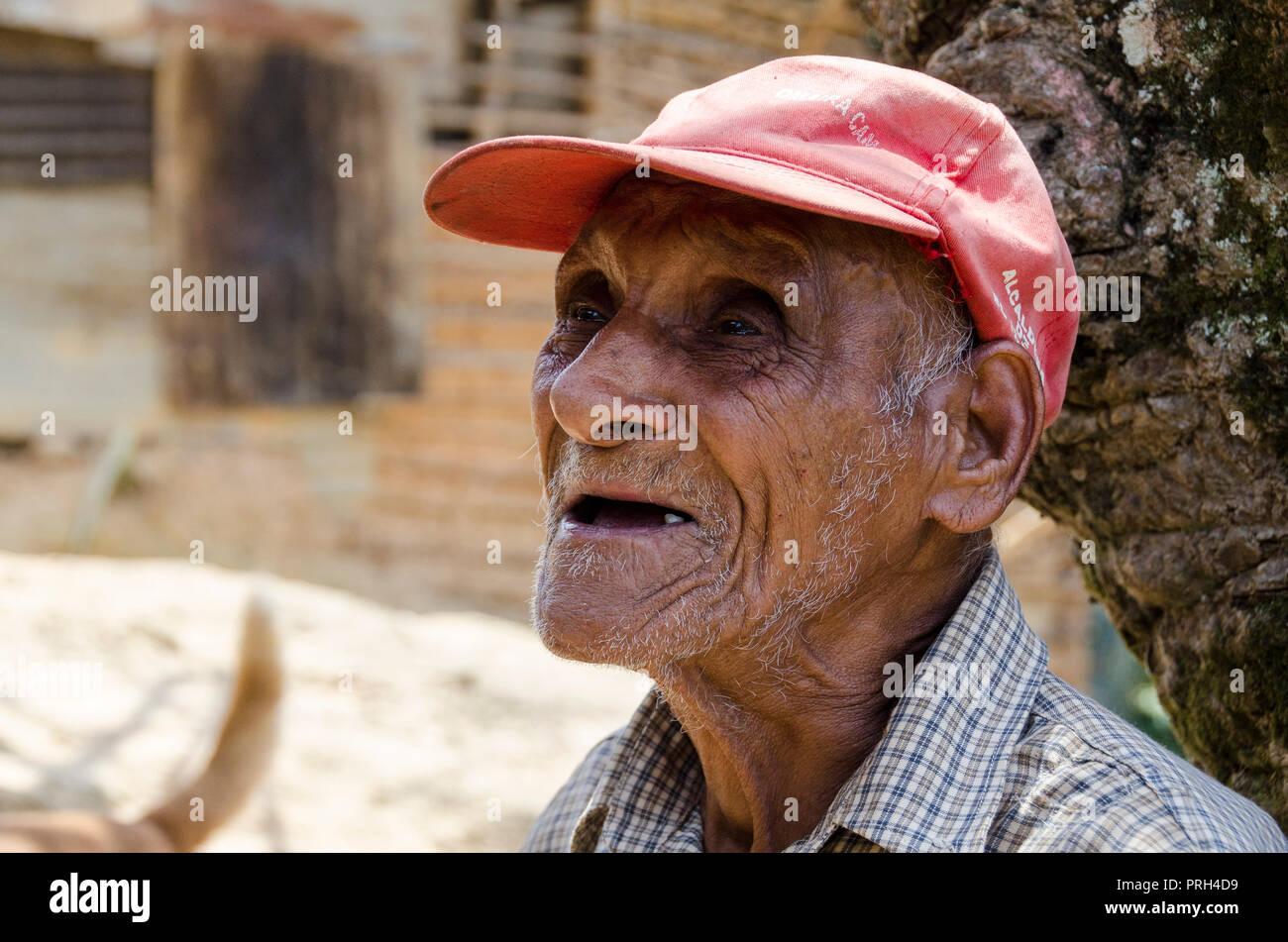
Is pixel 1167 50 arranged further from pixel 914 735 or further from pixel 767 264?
pixel 914 735

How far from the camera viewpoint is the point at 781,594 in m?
1.93

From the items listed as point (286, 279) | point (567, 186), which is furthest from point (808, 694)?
point (286, 279)

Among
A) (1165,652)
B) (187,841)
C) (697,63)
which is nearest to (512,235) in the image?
(1165,652)

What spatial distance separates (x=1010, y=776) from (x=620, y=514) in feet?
2.14

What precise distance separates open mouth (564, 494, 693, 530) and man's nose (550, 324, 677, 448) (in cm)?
12

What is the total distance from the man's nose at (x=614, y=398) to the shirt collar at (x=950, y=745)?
517mm

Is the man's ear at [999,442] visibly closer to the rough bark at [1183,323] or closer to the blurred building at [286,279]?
the rough bark at [1183,323]

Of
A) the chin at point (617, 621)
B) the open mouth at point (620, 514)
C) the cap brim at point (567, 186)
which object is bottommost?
the chin at point (617, 621)

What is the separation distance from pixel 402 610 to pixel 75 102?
4.69m

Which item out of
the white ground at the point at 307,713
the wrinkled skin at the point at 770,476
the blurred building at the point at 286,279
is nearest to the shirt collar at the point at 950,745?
the wrinkled skin at the point at 770,476

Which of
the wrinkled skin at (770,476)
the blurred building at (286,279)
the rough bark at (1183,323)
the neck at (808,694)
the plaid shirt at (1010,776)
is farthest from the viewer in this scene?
the blurred building at (286,279)

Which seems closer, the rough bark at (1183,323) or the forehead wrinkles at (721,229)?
the forehead wrinkles at (721,229)

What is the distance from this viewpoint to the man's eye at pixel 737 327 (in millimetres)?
1922

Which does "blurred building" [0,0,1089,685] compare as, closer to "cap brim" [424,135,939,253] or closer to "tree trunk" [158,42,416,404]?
"tree trunk" [158,42,416,404]
